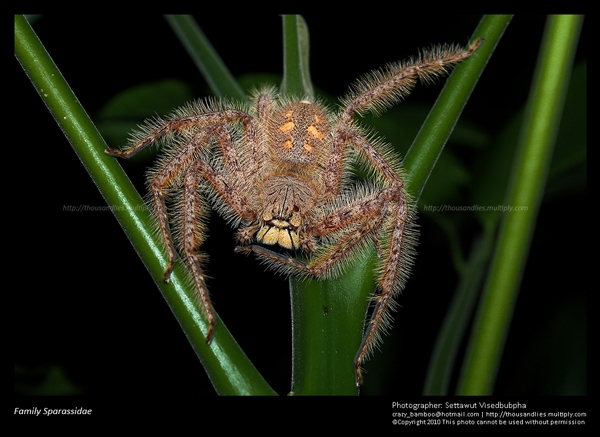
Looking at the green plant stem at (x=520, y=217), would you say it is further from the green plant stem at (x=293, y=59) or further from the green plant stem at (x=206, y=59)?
the green plant stem at (x=206, y=59)

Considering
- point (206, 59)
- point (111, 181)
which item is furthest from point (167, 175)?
point (111, 181)

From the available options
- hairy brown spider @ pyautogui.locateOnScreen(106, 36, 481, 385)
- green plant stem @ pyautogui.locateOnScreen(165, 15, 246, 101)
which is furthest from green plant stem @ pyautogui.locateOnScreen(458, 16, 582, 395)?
green plant stem @ pyautogui.locateOnScreen(165, 15, 246, 101)

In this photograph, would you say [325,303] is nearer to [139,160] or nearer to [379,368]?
[139,160]

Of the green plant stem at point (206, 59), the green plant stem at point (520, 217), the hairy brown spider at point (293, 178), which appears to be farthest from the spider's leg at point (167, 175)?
the green plant stem at point (520, 217)

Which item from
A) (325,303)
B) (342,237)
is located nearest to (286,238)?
(342,237)

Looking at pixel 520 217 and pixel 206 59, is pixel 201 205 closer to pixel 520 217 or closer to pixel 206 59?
pixel 206 59
